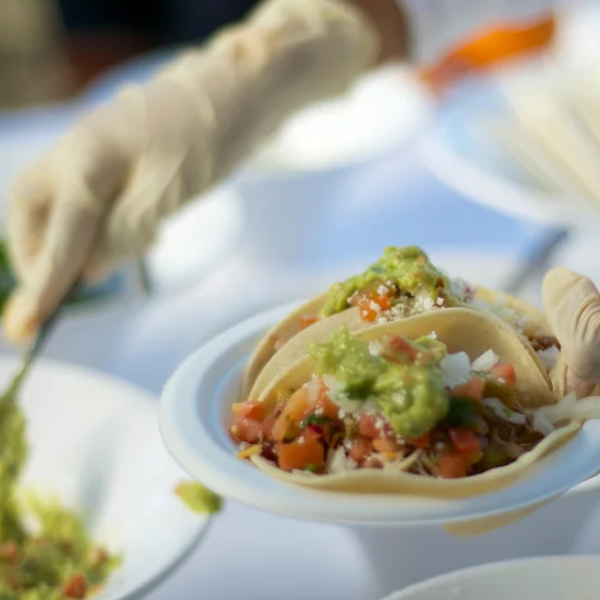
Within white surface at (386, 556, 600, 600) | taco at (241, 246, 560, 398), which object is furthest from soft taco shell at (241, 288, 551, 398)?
white surface at (386, 556, 600, 600)

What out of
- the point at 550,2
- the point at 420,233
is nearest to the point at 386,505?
the point at 420,233

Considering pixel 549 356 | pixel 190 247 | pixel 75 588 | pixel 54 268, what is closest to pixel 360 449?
pixel 549 356

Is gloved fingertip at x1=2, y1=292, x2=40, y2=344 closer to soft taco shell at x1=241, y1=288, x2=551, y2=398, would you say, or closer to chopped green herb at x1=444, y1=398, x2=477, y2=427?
soft taco shell at x1=241, y1=288, x2=551, y2=398

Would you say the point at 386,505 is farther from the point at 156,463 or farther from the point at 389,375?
the point at 156,463

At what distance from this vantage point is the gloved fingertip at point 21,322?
2.94 feet

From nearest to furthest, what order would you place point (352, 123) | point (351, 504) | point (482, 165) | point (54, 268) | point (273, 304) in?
point (351, 504) < point (273, 304) < point (54, 268) < point (482, 165) < point (352, 123)

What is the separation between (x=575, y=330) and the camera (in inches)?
18.7

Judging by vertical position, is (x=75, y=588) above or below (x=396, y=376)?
below

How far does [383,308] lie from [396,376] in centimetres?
6

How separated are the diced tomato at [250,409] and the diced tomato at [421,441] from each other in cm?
9

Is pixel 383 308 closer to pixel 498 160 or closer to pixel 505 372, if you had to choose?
pixel 505 372

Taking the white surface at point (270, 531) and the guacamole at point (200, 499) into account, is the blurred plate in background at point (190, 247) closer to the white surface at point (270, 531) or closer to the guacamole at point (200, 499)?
the white surface at point (270, 531)

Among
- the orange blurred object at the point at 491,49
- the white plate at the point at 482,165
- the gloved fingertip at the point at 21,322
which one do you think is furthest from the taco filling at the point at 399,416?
the orange blurred object at the point at 491,49

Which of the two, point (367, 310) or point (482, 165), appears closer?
point (367, 310)
